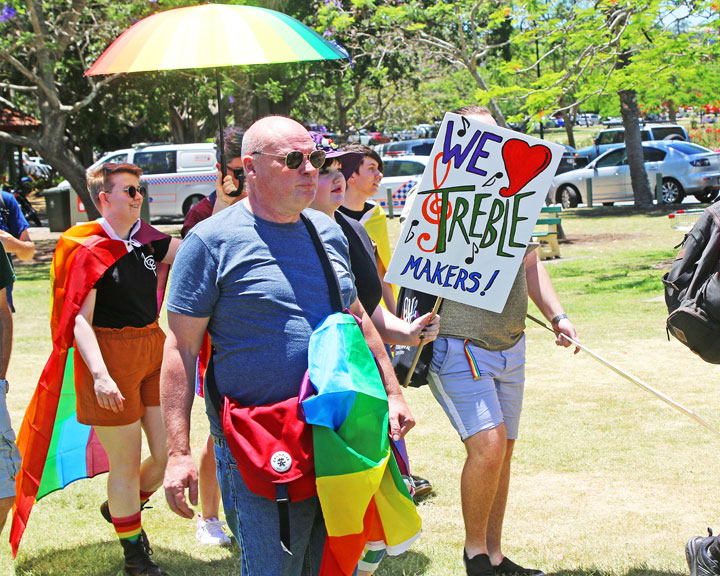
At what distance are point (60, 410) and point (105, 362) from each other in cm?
61

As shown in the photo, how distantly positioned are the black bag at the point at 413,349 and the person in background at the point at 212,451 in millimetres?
1028

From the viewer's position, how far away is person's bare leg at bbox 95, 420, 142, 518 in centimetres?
420

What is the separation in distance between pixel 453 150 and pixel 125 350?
5.79 feet

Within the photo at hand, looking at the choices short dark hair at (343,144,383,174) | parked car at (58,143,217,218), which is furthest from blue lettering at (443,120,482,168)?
parked car at (58,143,217,218)

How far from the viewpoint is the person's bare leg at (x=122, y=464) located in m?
4.20

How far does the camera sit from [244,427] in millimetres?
2688

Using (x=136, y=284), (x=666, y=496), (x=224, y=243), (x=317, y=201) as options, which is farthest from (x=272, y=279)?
(x=666, y=496)

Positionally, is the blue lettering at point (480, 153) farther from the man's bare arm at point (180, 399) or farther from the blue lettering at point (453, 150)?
the man's bare arm at point (180, 399)

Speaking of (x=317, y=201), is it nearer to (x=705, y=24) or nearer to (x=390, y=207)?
(x=705, y=24)

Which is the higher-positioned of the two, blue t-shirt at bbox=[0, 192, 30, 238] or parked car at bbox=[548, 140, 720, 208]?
blue t-shirt at bbox=[0, 192, 30, 238]

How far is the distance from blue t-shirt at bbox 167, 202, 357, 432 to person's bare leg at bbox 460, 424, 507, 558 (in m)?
1.41

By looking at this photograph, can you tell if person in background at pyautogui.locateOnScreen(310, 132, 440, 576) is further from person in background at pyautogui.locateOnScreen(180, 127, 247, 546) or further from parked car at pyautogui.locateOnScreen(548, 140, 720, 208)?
parked car at pyautogui.locateOnScreen(548, 140, 720, 208)

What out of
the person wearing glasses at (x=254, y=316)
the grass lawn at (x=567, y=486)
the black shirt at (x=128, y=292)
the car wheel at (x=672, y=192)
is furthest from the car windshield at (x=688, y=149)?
the person wearing glasses at (x=254, y=316)

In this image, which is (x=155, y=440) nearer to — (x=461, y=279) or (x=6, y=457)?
(x=6, y=457)
